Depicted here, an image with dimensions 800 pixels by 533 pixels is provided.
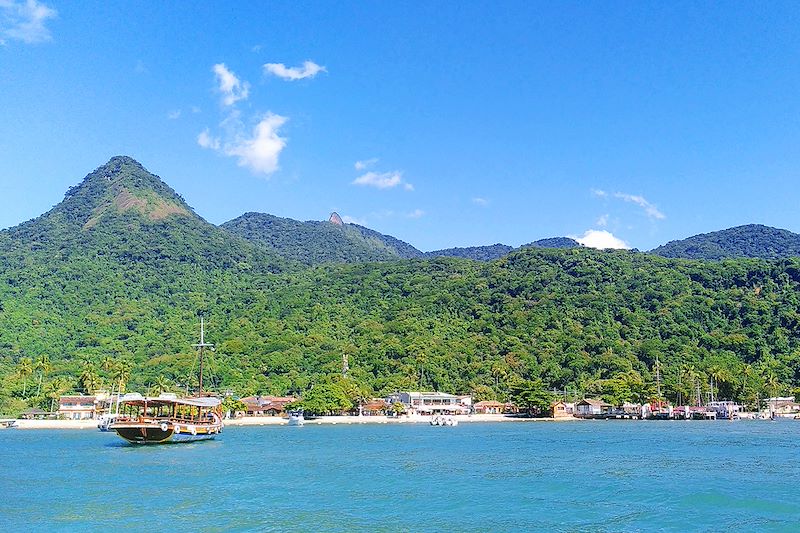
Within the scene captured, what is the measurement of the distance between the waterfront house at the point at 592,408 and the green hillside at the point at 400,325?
116 inches

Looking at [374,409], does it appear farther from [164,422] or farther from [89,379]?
[164,422]

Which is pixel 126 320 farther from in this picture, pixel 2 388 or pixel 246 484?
pixel 246 484

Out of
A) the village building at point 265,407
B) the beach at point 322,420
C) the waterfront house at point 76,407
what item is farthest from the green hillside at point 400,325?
the village building at point 265,407

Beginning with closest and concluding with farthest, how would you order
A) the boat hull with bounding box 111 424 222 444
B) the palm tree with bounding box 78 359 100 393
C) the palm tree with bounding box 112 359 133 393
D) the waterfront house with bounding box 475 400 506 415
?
the boat hull with bounding box 111 424 222 444 → the palm tree with bounding box 112 359 133 393 → the palm tree with bounding box 78 359 100 393 → the waterfront house with bounding box 475 400 506 415

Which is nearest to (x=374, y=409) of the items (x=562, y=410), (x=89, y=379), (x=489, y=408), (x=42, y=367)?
(x=489, y=408)

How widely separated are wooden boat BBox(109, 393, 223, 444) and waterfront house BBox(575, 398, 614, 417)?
67186 mm

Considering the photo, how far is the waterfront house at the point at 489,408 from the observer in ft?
372

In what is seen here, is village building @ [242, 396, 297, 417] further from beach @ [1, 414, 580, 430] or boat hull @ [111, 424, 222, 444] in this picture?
boat hull @ [111, 424, 222, 444]

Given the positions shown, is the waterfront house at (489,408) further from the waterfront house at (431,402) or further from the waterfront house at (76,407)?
the waterfront house at (76,407)

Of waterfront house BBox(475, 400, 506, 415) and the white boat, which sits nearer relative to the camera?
the white boat

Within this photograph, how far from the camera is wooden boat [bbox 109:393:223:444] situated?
56.1m

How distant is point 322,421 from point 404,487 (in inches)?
2622

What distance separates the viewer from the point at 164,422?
56.9 meters

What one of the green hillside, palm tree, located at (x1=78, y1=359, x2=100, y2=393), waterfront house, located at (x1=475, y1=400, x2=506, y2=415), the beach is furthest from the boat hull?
waterfront house, located at (x1=475, y1=400, x2=506, y2=415)
